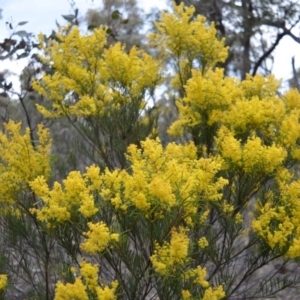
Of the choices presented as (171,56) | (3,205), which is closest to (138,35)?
(171,56)

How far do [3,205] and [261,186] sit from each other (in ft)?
6.07

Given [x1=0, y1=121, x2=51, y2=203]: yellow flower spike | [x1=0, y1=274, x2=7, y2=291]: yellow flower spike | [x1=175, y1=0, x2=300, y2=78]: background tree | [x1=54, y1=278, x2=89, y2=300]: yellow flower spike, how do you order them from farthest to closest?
[x1=175, y1=0, x2=300, y2=78]: background tree < [x1=0, y1=121, x2=51, y2=203]: yellow flower spike < [x1=0, y1=274, x2=7, y2=291]: yellow flower spike < [x1=54, y1=278, x2=89, y2=300]: yellow flower spike

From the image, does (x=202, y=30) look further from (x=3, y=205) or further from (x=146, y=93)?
(x=3, y=205)

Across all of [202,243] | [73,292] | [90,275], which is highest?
[202,243]

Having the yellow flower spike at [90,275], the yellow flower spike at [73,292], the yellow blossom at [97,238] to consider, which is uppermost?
the yellow blossom at [97,238]

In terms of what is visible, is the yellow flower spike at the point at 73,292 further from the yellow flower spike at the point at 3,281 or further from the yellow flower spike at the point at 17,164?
the yellow flower spike at the point at 17,164

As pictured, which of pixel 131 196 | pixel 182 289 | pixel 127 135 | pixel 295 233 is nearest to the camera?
pixel 131 196

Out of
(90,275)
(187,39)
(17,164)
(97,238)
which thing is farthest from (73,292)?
(187,39)

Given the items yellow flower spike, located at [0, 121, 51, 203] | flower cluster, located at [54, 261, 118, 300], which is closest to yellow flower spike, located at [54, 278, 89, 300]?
flower cluster, located at [54, 261, 118, 300]

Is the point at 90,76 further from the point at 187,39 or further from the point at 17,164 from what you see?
the point at 17,164

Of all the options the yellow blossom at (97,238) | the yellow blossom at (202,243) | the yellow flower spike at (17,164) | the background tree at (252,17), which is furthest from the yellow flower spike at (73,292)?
the background tree at (252,17)

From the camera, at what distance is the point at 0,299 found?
14.3 ft

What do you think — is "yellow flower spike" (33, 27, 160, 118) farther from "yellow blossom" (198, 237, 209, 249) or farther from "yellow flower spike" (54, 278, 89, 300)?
Result: "yellow flower spike" (54, 278, 89, 300)

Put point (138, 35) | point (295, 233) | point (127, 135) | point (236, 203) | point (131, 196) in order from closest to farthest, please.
→ point (131, 196) < point (295, 233) < point (236, 203) < point (127, 135) < point (138, 35)
